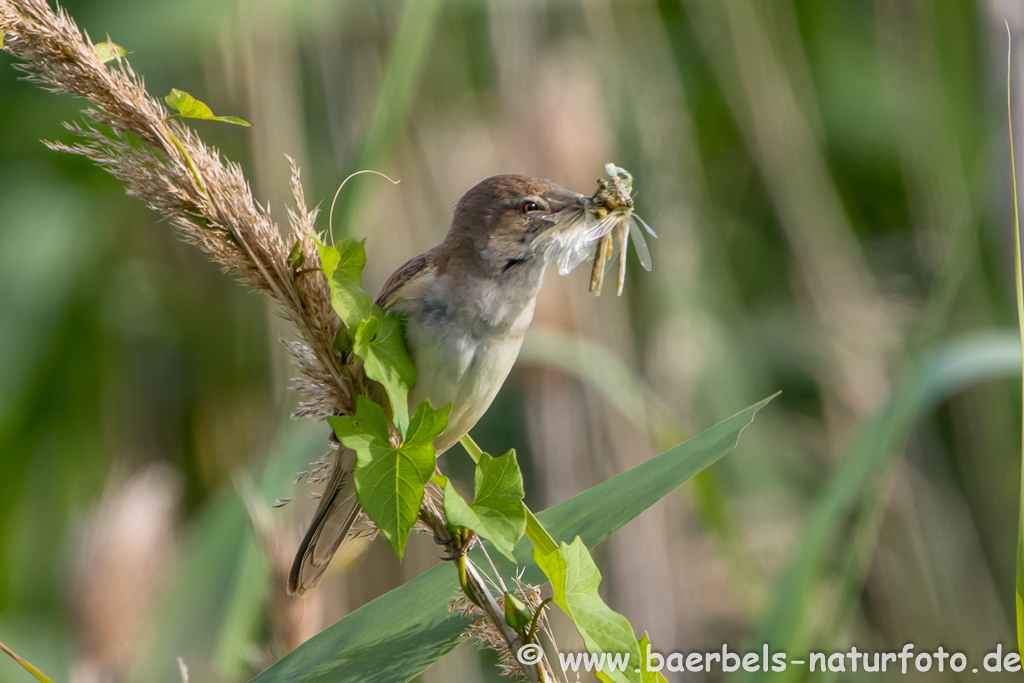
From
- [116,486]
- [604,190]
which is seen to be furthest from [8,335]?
[604,190]

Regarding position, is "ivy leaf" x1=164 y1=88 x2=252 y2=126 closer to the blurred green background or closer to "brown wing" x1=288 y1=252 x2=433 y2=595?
"brown wing" x1=288 y1=252 x2=433 y2=595

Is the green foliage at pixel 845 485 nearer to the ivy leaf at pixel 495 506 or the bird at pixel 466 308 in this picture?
the bird at pixel 466 308

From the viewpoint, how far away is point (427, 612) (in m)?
0.99

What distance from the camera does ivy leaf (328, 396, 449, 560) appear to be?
0.83 metres

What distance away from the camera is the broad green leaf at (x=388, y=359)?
0.90m

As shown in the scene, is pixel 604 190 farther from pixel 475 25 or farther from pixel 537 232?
pixel 475 25

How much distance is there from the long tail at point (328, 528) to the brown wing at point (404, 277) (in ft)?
0.93

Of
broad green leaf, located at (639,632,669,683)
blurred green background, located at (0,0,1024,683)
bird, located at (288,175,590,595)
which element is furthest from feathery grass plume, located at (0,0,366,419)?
blurred green background, located at (0,0,1024,683)

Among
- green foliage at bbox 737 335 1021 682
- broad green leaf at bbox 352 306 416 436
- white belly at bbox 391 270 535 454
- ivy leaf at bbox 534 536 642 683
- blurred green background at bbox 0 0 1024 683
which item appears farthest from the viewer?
blurred green background at bbox 0 0 1024 683

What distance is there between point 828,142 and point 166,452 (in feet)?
9.33

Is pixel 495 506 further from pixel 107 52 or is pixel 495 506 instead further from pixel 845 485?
pixel 845 485

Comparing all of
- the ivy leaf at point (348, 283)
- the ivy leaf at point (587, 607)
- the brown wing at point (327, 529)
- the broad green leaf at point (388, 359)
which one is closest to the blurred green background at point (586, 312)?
the brown wing at point (327, 529)

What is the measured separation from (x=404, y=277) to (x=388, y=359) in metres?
0.50

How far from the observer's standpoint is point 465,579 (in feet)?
2.97
